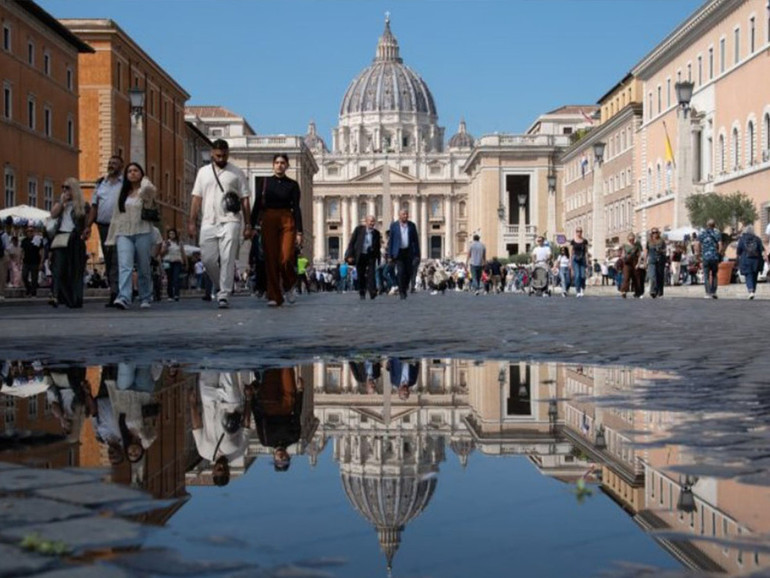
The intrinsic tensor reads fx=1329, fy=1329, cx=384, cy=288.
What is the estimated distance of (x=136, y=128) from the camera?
3550cm

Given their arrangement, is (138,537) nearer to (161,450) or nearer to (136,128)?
(161,450)

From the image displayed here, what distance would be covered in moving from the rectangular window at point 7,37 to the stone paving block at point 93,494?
3771 cm

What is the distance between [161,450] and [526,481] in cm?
105

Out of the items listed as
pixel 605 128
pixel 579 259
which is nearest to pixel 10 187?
pixel 579 259

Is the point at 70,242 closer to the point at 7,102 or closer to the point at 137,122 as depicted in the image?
the point at 137,122

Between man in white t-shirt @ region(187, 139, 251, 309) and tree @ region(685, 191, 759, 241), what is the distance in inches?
1138

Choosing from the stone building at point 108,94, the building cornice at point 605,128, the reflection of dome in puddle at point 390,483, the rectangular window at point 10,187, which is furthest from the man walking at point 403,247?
the building cornice at point 605,128

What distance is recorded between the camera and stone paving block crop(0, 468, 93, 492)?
3.15 metres

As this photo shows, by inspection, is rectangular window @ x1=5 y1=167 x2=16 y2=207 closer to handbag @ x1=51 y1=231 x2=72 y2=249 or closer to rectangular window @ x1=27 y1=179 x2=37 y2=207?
rectangular window @ x1=27 y1=179 x2=37 y2=207

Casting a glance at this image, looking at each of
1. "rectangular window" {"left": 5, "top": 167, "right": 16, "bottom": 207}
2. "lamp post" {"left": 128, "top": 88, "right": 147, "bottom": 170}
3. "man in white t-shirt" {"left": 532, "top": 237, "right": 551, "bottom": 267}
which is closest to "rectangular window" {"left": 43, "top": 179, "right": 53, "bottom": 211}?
"rectangular window" {"left": 5, "top": 167, "right": 16, "bottom": 207}

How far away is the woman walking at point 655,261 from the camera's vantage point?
28297 mm

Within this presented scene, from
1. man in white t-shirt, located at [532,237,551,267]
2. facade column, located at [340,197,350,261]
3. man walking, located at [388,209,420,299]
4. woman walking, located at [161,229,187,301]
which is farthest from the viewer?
facade column, located at [340,197,350,261]

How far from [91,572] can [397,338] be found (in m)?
7.59

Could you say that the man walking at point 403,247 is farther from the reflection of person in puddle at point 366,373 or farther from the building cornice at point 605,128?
the building cornice at point 605,128
